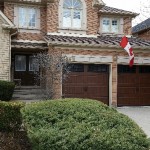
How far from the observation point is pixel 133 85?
67.2ft

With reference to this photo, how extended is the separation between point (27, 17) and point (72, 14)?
3.00 metres

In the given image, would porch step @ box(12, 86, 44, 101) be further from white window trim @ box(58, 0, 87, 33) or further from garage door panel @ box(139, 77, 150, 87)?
garage door panel @ box(139, 77, 150, 87)

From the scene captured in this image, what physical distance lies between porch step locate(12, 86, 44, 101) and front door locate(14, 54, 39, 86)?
2.17 m

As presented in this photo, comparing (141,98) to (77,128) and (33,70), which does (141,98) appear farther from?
(77,128)

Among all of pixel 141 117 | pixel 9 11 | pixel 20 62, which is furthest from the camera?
pixel 20 62

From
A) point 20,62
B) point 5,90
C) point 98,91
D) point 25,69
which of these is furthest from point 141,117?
point 20,62

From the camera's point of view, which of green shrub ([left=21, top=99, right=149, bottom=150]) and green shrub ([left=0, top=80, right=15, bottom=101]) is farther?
green shrub ([left=0, top=80, right=15, bottom=101])

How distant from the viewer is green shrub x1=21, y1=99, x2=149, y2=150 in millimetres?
6017

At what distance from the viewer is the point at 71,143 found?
6105mm

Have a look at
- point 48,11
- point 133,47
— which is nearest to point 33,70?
point 48,11

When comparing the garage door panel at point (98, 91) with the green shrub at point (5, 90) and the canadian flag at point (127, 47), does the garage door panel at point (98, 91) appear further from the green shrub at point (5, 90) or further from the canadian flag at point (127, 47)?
the green shrub at point (5, 90)

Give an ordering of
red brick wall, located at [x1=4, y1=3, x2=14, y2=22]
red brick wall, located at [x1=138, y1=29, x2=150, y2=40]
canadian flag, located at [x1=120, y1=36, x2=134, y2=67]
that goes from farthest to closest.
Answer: red brick wall, located at [x1=138, y1=29, x2=150, y2=40] < red brick wall, located at [x1=4, y1=3, x2=14, y2=22] < canadian flag, located at [x1=120, y1=36, x2=134, y2=67]

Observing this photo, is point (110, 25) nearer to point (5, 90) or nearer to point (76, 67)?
point (76, 67)

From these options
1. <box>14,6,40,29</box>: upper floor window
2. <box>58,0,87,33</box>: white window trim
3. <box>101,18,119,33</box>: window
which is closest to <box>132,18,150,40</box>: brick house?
<box>101,18,119,33</box>: window
